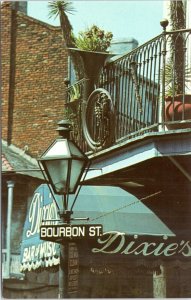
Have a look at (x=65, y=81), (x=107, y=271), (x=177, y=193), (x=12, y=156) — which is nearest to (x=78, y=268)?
(x=107, y=271)

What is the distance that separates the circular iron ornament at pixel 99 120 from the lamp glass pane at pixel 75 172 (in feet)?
5.62

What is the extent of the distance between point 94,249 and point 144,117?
5.14 ft

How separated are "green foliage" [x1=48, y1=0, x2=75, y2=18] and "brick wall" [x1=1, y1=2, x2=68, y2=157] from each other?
964mm

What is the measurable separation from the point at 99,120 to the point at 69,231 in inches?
84.2

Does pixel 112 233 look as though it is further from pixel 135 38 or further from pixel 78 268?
A: pixel 135 38

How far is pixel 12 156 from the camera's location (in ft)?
30.7

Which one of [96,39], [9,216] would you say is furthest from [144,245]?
[96,39]

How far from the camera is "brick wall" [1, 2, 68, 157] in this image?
9.60 metres

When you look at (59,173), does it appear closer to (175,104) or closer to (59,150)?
(59,150)

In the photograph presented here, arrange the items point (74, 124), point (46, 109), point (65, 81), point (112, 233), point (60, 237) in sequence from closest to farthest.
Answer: point (60, 237) → point (112, 233) → point (74, 124) → point (65, 81) → point (46, 109)

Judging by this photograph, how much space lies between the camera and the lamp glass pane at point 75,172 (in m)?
6.51

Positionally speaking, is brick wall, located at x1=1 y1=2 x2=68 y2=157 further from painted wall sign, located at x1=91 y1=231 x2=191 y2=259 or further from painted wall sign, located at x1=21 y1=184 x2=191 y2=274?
painted wall sign, located at x1=91 y1=231 x2=191 y2=259

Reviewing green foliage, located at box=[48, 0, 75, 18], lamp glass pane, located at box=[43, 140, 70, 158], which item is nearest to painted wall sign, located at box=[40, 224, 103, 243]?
lamp glass pane, located at box=[43, 140, 70, 158]

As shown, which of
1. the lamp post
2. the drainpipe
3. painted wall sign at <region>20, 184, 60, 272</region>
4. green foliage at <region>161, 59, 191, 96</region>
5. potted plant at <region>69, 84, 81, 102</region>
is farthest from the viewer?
potted plant at <region>69, 84, 81, 102</region>
